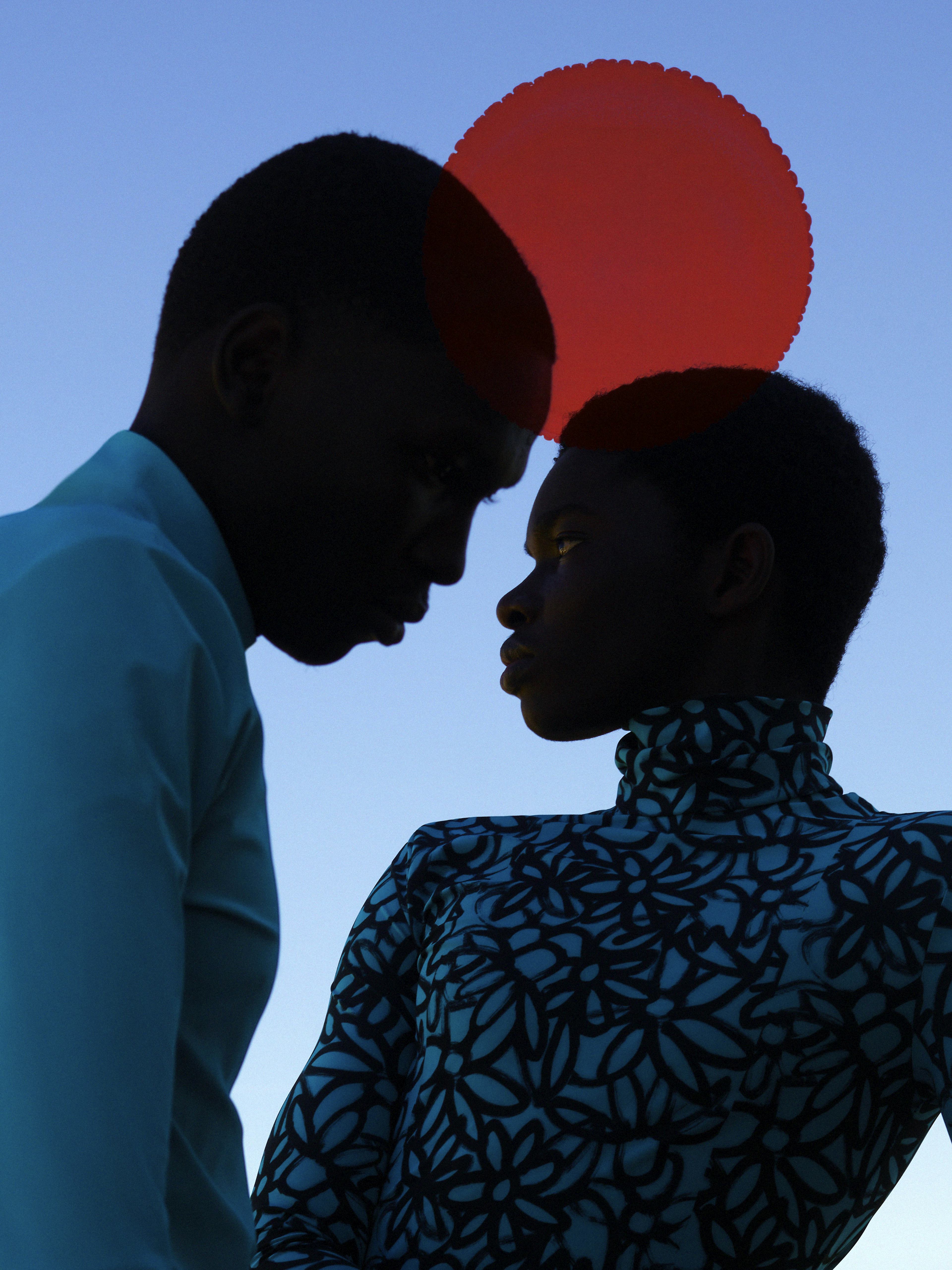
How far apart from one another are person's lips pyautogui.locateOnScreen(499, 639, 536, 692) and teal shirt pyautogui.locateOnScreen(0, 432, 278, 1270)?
1246 mm

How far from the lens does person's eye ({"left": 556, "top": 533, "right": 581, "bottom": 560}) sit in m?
2.47

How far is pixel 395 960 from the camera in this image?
2.30 m

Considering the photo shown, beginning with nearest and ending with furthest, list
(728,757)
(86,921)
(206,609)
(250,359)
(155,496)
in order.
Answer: (86,921) → (206,609) → (155,496) → (250,359) → (728,757)

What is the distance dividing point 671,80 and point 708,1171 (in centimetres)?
151

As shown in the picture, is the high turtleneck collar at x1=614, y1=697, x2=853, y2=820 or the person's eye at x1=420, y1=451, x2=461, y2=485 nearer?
the person's eye at x1=420, y1=451, x2=461, y2=485

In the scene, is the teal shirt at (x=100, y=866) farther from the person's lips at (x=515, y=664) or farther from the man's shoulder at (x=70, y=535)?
the person's lips at (x=515, y=664)

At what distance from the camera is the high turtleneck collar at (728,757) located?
7.41ft

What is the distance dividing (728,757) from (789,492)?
0.51m

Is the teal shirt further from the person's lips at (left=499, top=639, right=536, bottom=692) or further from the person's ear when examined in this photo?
the person's lips at (left=499, top=639, right=536, bottom=692)

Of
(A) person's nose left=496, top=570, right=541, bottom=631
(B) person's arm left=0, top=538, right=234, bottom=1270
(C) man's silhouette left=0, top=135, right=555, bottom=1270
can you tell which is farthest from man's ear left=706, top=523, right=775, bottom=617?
(B) person's arm left=0, top=538, right=234, bottom=1270

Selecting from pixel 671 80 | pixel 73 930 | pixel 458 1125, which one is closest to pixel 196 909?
pixel 73 930

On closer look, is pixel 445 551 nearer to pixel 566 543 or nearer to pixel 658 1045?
pixel 658 1045

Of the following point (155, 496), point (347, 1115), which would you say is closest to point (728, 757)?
point (347, 1115)

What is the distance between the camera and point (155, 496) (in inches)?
50.5
